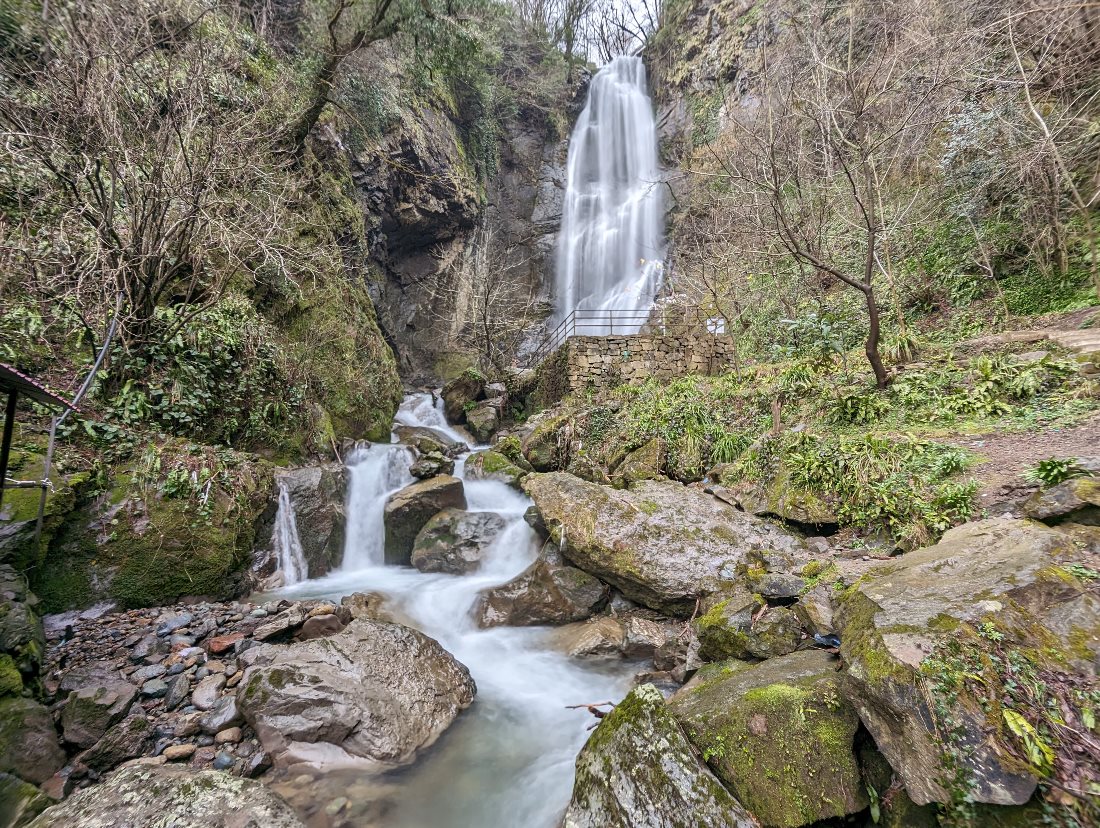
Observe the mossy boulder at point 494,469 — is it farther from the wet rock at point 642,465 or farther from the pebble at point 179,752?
the pebble at point 179,752

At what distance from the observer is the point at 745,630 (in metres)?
3.78

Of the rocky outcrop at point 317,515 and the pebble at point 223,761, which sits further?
the rocky outcrop at point 317,515

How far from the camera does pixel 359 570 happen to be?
7.49 m

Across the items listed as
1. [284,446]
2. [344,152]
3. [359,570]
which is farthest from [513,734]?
[344,152]

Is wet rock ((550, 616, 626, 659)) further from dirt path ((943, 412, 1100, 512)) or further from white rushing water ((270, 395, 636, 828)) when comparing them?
dirt path ((943, 412, 1100, 512))

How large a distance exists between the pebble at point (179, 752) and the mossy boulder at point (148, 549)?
2.39m

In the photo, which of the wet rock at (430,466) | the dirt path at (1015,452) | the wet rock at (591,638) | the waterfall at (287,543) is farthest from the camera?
the wet rock at (430,466)

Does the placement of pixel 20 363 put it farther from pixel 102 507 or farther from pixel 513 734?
pixel 513 734

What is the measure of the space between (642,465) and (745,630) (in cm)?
412

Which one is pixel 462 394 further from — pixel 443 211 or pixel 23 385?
pixel 23 385

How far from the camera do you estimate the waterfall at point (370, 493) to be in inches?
303

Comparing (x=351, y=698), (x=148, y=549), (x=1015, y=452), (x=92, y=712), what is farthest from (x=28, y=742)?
(x=1015, y=452)

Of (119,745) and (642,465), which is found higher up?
(642,465)

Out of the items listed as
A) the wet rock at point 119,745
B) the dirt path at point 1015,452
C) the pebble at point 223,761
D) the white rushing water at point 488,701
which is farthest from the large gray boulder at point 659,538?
the wet rock at point 119,745
